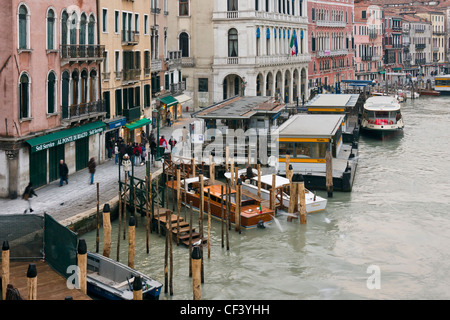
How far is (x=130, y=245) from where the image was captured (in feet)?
62.6

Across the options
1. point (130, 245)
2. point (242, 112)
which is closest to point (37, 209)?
point (130, 245)

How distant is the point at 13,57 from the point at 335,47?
2410 inches

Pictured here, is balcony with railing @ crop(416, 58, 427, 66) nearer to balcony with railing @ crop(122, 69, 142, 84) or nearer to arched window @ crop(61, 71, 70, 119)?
balcony with railing @ crop(122, 69, 142, 84)

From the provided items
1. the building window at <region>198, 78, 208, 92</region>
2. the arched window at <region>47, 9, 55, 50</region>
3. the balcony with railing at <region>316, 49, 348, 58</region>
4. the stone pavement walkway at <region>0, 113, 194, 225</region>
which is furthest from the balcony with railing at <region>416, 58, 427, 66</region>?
the arched window at <region>47, 9, 55, 50</region>

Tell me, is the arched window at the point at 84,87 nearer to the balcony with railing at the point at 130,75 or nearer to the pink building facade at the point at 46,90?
the pink building facade at the point at 46,90

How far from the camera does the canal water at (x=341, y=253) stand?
1873 cm

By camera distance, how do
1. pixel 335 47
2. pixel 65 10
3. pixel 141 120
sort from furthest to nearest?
pixel 335 47
pixel 141 120
pixel 65 10

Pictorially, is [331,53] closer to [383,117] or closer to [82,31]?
[383,117]

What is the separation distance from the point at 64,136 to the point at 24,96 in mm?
2673

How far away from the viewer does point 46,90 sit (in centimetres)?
2589

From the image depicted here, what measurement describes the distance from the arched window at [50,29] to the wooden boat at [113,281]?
1064 centimetres

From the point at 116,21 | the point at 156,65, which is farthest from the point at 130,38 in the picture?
the point at 156,65
